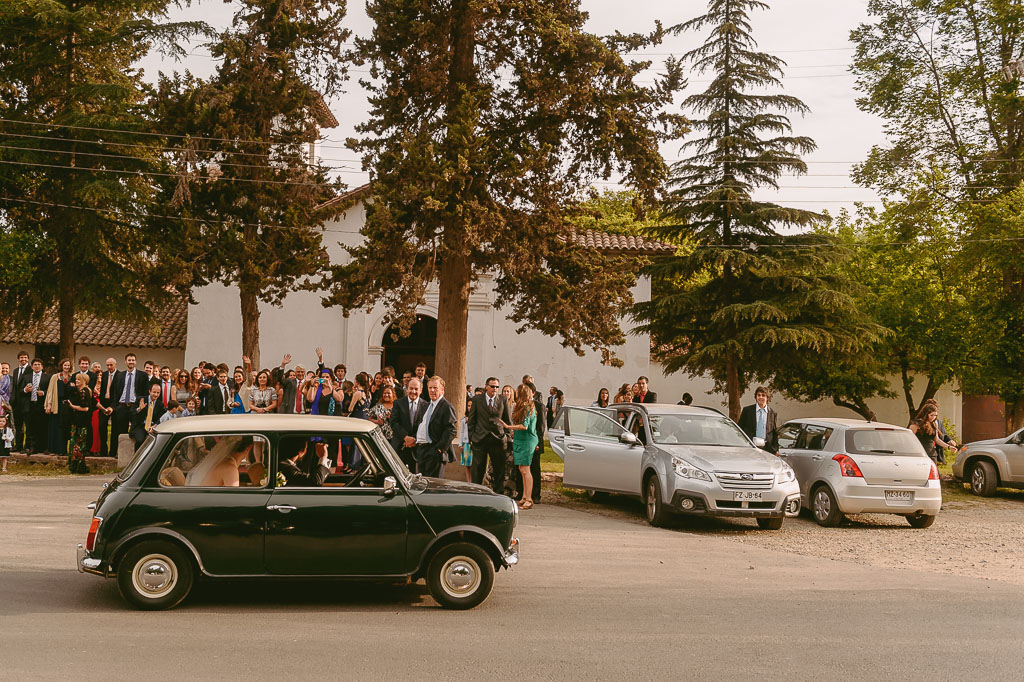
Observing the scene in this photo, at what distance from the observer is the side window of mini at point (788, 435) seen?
50.0ft

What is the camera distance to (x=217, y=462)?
7.82m

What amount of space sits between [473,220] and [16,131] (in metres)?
14.5

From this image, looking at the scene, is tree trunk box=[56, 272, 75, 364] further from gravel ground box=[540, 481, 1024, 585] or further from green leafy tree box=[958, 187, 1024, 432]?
green leafy tree box=[958, 187, 1024, 432]

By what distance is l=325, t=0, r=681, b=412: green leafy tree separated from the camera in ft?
57.2

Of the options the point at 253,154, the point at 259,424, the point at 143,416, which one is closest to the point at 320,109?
the point at 253,154

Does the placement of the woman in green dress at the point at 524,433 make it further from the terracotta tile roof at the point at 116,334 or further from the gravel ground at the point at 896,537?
the terracotta tile roof at the point at 116,334

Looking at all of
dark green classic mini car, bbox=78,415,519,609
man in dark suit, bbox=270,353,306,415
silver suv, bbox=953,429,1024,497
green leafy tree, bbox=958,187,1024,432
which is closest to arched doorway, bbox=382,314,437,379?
man in dark suit, bbox=270,353,306,415

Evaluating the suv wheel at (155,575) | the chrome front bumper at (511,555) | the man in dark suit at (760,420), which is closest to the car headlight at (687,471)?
the man in dark suit at (760,420)

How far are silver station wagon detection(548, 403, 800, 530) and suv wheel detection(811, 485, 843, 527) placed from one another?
2.00 ft

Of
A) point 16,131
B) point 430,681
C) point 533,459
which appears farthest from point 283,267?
point 430,681

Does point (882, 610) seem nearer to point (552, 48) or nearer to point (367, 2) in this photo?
point (552, 48)

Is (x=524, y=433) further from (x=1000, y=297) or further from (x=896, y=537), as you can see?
(x=1000, y=297)

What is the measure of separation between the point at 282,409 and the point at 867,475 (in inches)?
381

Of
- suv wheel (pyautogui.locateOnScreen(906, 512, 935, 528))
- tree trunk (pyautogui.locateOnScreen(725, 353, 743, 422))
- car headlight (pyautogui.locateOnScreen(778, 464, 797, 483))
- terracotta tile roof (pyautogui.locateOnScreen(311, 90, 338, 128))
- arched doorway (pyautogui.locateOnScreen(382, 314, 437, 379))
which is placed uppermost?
terracotta tile roof (pyautogui.locateOnScreen(311, 90, 338, 128))
